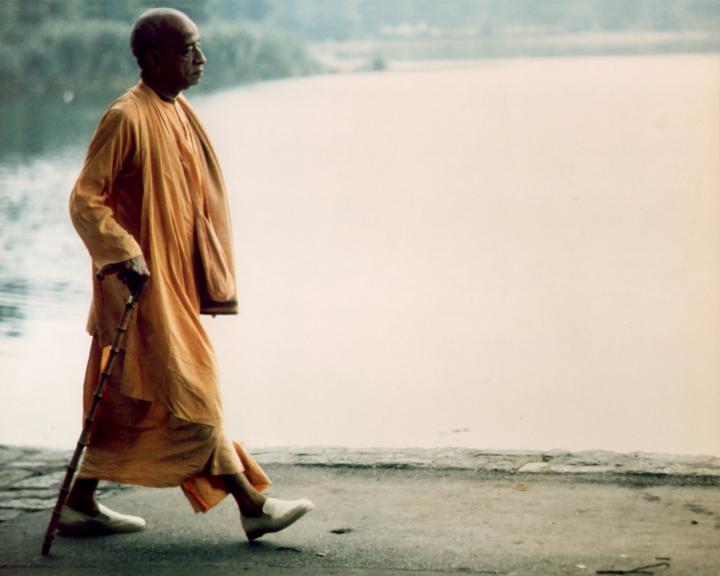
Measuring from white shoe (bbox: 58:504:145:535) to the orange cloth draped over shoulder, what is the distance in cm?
14

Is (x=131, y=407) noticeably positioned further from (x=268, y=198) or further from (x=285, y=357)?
(x=268, y=198)

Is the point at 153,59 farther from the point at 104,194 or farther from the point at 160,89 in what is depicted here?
the point at 104,194

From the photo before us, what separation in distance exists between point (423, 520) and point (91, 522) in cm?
104

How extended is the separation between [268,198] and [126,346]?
9.01 meters

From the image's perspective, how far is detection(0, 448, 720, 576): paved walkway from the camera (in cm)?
433

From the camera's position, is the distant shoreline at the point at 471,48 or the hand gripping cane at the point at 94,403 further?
the distant shoreline at the point at 471,48

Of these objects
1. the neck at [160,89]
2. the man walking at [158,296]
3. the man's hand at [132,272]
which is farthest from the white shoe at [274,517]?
the neck at [160,89]

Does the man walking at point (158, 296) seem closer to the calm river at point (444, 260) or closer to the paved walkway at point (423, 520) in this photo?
the paved walkway at point (423, 520)

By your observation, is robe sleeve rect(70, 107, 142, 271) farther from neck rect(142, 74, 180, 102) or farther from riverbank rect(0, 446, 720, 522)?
riverbank rect(0, 446, 720, 522)

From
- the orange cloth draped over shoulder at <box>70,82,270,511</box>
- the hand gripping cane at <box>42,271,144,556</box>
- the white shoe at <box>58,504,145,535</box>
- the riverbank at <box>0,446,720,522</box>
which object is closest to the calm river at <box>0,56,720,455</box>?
the riverbank at <box>0,446,720,522</box>

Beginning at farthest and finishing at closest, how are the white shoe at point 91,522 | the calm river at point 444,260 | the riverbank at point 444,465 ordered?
the calm river at point 444,260 < the riverbank at point 444,465 < the white shoe at point 91,522

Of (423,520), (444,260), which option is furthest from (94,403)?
(444,260)

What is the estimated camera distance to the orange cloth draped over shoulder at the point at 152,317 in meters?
4.48

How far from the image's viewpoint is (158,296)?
450 centimetres
